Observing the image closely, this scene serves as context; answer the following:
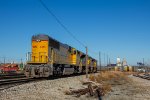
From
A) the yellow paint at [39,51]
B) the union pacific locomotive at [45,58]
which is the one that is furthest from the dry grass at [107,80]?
the yellow paint at [39,51]

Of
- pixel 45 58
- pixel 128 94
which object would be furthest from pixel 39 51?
pixel 128 94

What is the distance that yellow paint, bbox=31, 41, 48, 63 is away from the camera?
96.7 feet

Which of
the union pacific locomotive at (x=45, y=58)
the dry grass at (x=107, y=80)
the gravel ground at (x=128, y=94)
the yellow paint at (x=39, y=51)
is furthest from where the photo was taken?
the yellow paint at (x=39, y=51)

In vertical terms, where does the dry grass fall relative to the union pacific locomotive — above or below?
below

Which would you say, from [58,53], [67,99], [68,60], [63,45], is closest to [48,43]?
[58,53]

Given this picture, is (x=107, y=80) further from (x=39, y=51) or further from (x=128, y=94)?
(x=128, y=94)

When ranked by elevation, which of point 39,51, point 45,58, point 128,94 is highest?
point 39,51

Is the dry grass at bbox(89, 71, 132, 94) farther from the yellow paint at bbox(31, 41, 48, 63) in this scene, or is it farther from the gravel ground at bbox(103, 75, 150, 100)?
the yellow paint at bbox(31, 41, 48, 63)

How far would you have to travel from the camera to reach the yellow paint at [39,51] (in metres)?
29.5

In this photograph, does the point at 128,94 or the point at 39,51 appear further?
the point at 39,51

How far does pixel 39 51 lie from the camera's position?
Answer: 98.6 ft

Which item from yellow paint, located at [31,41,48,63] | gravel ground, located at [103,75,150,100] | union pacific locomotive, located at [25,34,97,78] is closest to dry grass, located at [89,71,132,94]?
gravel ground, located at [103,75,150,100]

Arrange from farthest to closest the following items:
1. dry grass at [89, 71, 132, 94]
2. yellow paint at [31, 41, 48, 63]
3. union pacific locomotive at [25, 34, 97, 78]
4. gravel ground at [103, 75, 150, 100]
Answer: yellow paint at [31, 41, 48, 63], union pacific locomotive at [25, 34, 97, 78], dry grass at [89, 71, 132, 94], gravel ground at [103, 75, 150, 100]

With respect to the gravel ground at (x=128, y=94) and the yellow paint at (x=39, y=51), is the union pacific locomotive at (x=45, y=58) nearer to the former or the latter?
the yellow paint at (x=39, y=51)
